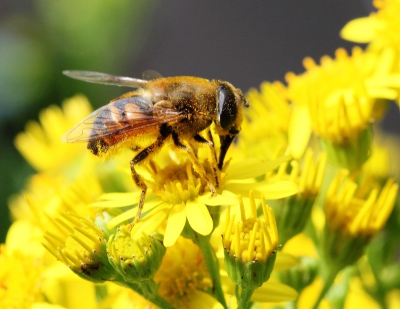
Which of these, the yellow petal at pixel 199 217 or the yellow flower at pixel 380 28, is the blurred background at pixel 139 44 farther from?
the yellow petal at pixel 199 217

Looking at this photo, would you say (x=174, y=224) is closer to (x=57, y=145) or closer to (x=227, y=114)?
(x=227, y=114)

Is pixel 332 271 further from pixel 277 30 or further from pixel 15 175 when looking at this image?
pixel 277 30

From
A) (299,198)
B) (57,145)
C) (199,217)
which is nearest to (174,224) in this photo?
(199,217)

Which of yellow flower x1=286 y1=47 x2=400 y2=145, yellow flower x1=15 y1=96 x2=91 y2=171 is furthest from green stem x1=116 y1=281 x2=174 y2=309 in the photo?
yellow flower x1=15 y1=96 x2=91 y2=171

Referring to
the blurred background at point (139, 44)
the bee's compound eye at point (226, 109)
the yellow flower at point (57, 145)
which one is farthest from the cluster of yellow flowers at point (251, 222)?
the blurred background at point (139, 44)

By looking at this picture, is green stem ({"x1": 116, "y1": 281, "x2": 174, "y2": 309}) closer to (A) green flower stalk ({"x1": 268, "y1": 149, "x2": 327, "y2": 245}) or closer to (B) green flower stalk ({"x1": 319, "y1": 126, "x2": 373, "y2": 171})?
(A) green flower stalk ({"x1": 268, "y1": 149, "x2": 327, "y2": 245})

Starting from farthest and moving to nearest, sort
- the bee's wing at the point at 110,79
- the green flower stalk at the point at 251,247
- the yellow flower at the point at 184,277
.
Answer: the bee's wing at the point at 110,79
the yellow flower at the point at 184,277
the green flower stalk at the point at 251,247

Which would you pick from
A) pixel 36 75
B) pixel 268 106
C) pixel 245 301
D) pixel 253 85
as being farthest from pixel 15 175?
pixel 253 85
